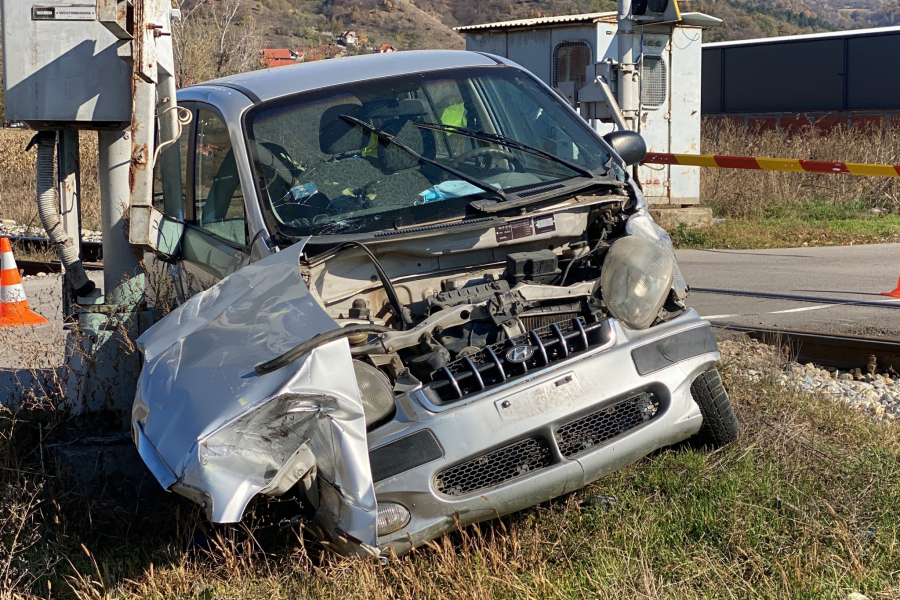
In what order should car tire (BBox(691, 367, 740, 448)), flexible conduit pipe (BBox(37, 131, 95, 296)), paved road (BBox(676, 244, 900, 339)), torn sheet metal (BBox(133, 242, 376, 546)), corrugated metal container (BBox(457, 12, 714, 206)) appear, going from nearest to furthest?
torn sheet metal (BBox(133, 242, 376, 546)) → car tire (BBox(691, 367, 740, 448)) → flexible conduit pipe (BBox(37, 131, 95, 296)) → paved road (BBox(676, 244, 900, 339)) → corrugated metal container (BBox(457, 12, 714, 206))

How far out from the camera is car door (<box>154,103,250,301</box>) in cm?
449

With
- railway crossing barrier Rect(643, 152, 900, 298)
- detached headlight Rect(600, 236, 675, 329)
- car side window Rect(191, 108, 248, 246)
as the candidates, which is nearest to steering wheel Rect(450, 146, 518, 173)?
detached headlight Rect(600, 236, 675, 329)

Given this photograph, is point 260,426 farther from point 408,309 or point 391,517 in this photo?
point 408,309

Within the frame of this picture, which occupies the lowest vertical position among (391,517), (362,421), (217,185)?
(391,517)

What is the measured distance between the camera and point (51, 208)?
487cm

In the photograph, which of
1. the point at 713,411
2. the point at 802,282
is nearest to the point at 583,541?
the point at 713,411

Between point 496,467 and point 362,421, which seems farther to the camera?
point 496,467

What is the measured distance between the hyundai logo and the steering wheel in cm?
127

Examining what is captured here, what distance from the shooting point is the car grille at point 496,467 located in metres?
3.33

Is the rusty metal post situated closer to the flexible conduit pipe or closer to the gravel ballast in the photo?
the flexible conduit pipe

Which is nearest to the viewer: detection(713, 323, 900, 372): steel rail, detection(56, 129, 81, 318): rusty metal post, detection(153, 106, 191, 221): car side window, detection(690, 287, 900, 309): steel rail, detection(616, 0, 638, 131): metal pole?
detection(56, 129, 81, 318): rusty metal post

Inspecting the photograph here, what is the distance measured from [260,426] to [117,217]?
254 centimetres

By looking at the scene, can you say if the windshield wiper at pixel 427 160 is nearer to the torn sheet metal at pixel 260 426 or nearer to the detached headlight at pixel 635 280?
the detached headlight at pixel 635 280

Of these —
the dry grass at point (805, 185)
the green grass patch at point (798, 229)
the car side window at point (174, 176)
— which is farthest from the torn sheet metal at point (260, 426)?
the dry grass at point (805, 185)
